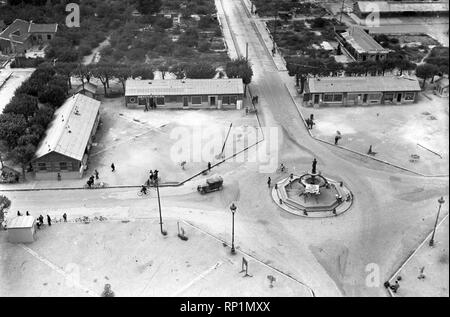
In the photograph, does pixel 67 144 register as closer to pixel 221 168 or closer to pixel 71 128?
pixel 71 128

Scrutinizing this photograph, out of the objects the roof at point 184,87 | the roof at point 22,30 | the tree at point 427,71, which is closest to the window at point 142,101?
the roof at point 184,87

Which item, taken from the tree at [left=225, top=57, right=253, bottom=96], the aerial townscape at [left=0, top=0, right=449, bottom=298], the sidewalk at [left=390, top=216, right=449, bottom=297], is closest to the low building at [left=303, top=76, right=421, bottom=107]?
the aerial townscape at [left=0, top=0, right=449, bottom=298]

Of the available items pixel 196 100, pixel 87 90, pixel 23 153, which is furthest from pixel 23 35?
pixel 23 153

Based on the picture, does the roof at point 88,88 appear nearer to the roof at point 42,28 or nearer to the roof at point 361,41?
the roof at point 42,28

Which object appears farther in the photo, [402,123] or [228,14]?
[228,14]
